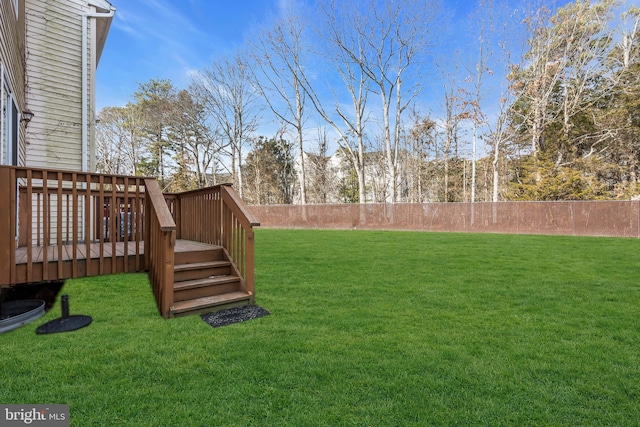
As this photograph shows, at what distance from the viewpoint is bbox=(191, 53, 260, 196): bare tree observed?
848 inches

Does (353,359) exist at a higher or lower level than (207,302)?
lower

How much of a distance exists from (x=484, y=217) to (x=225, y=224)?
1167cm

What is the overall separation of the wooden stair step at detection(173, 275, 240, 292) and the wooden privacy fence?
1153 centimetres

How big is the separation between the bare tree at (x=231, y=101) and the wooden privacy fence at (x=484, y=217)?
7263mm

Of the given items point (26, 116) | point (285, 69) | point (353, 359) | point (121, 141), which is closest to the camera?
point (353, 359)

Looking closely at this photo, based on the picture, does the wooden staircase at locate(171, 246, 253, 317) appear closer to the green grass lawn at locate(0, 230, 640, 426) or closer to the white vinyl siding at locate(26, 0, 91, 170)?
the green grass lawn at locate(0, 230, 640, 426)

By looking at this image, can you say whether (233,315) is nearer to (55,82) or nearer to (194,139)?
(55,82)

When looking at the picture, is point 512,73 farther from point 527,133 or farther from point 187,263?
point 187,263

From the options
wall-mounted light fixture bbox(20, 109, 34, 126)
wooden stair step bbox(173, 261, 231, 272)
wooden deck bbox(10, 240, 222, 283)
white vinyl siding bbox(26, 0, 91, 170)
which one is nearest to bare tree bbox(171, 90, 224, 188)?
white vinyl siding bbox(26, 0, 91, 170)

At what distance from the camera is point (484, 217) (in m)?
12.9

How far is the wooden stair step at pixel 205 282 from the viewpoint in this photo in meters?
3.44

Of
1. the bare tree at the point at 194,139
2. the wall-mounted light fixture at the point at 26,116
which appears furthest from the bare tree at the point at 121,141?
the wall-mounted light fixture at the point at 26,116

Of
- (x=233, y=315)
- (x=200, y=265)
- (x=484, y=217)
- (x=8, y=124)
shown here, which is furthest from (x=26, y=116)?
(x=484, y=217)

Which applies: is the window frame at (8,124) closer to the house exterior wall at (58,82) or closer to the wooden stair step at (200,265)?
the house exterior wall at (58,82)
